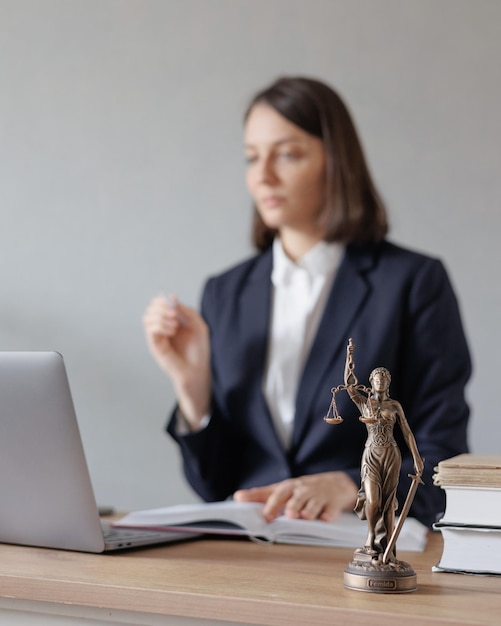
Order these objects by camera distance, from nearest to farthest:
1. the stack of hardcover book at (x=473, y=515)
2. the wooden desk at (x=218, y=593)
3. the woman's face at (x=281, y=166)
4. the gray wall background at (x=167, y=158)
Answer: the wooden desk at (x=218, y=593) < the stack of hardcover book at (x=473, y=515) < the woman's face at (x=281, y=166) < the gray wall background at (x=167, y=158)

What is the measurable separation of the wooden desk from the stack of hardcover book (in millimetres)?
22

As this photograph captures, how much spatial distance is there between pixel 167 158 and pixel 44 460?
206 centimetres

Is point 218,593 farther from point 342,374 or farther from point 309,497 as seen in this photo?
point 342,374

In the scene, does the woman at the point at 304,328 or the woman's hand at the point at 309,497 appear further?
the woman at the point at 304,328

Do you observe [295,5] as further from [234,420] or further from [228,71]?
[234,420]

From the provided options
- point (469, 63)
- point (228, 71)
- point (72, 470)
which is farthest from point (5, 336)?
point (72, 470)

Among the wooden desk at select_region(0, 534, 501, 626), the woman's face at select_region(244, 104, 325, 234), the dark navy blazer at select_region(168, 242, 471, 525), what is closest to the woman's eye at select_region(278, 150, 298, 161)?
the woman's face at select_region(244, 104, 325, 234)

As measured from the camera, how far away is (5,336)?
3.18 meters

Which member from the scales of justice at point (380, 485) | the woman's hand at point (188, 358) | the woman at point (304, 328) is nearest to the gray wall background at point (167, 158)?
the woman at point (304, 328)

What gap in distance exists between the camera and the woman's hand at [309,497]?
4.62 feet

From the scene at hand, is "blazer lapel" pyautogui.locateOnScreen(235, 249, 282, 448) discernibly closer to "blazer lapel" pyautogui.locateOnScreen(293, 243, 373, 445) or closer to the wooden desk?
"blazer lapel" pyautogui.locateOnScreen(293, 243, 373, 445)

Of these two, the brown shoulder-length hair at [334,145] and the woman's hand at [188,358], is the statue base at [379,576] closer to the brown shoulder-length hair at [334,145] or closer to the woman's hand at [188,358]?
the woman's hand at [188,358]

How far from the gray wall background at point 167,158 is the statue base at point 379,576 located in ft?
6.30

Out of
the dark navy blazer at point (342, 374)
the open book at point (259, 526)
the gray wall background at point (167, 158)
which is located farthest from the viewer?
the gray wall background at point (167, 158)
